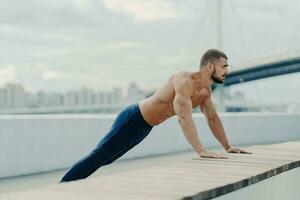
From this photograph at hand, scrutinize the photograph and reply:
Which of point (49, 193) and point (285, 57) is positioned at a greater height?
point (285, 57)

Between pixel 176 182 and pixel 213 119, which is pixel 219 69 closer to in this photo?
pixel 213 119

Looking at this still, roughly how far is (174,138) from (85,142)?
325cm

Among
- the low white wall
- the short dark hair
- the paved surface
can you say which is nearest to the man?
the short dark hair

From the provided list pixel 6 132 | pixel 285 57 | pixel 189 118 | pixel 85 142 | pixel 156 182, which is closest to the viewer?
pixel 156 182

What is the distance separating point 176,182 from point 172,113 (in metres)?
2.10

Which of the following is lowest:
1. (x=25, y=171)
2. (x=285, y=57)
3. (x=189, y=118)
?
(x=25, y=171)

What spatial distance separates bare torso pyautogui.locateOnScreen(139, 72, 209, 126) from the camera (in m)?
4.39

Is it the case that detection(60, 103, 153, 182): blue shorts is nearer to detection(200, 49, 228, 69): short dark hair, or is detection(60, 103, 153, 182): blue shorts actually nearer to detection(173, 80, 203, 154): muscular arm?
detection(173, 80, 203, 154): muscular arm

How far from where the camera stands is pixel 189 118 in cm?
403

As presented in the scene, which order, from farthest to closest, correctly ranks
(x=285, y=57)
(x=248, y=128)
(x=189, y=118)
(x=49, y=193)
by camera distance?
1. (x=285, y=57)
2. (x=248, y=128)
3. (x=189, y=118)
4. (x=49, y=193)

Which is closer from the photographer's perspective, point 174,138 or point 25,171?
point 25,171

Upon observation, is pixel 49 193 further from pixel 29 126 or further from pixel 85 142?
pixel 85 142

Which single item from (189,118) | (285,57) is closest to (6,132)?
(189,118)

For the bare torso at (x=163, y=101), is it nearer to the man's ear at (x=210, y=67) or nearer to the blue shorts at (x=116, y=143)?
the blue shorts at (x=116, y=143)
